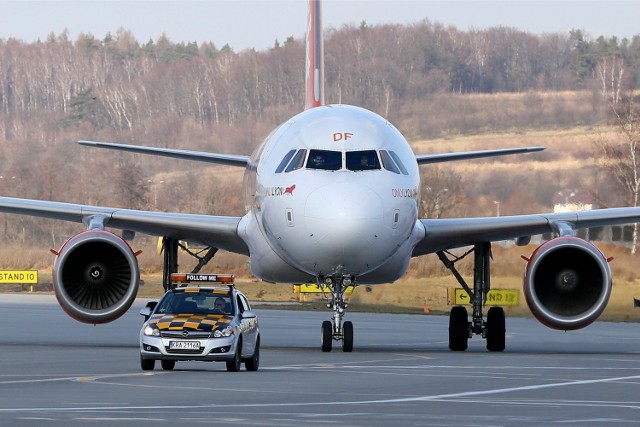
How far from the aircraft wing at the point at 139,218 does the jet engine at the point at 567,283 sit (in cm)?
561

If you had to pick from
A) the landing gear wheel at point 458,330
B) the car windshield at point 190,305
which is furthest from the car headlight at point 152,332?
the landing gear wheel at point 458,330

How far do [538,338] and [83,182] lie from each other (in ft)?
196

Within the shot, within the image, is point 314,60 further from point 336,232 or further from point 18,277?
point 18,277

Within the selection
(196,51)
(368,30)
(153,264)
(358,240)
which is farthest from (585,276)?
(196,51)

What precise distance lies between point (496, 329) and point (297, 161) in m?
6.17

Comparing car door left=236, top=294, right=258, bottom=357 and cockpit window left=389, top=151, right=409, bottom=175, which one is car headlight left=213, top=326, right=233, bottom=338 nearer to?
car door left=236, top=294, right=258, bottom=357

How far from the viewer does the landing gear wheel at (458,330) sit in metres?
30.2

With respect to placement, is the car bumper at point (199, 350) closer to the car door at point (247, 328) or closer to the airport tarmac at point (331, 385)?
the airport tarmac at point (331, 385)

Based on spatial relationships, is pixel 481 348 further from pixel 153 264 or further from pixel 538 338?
pixel 153 264

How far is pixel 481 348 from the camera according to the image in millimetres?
32000

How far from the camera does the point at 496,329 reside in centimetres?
3005

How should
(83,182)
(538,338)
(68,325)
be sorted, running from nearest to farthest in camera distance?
1. (538,338)
2. (68,325)
3. (83,182)

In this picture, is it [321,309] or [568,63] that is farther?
[568,63]

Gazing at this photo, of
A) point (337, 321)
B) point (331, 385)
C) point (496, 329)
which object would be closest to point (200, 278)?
point (337, 321)
